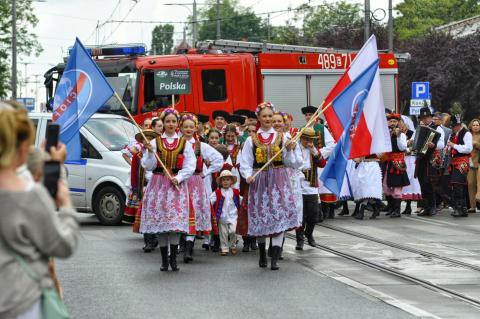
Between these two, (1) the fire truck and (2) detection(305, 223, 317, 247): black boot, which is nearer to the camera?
(2) detection(305, 223, 317, 247): black boot

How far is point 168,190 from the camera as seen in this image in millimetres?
12258

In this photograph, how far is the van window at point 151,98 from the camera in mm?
23656

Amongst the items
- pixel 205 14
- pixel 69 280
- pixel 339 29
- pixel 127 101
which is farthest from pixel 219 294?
pixel 205 14

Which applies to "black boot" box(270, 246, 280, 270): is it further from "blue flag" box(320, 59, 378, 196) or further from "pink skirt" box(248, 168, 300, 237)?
"blue flag" box(320, 59, 378, 196)

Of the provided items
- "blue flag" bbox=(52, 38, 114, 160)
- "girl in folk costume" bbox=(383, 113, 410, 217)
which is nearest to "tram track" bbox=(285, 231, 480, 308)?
"blue flag" bbox=(52, 38, 114, 160)

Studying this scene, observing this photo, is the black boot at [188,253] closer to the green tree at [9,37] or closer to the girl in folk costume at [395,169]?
the girl in folk costume at [395,169]

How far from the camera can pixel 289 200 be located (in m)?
12.6

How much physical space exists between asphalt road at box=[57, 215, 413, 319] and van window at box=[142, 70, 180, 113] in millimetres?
9807

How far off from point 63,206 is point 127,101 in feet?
61.9

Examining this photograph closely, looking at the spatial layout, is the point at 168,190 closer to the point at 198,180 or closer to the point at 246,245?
the point at 198,180

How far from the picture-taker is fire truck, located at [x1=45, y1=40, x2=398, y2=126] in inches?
942

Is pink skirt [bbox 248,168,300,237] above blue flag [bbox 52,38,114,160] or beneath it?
beneath

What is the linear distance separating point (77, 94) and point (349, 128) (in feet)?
10.3

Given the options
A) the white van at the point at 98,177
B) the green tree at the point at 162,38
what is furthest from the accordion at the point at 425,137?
the green tree at the point at 162,38
